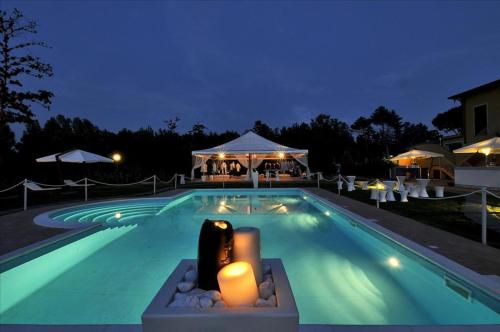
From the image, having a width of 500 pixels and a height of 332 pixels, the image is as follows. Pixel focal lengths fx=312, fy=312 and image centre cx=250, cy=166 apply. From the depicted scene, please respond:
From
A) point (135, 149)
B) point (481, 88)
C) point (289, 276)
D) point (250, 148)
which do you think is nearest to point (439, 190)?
point (289, 276)

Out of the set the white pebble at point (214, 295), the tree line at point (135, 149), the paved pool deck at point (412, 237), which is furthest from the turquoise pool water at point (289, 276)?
the tree line at point (135, 149)

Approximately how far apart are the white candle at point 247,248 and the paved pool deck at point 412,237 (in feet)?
7.52

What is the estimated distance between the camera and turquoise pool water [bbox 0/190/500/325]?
2.74 meters

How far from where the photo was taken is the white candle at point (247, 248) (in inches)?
82.4

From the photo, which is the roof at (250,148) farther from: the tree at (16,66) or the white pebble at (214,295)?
the white pebble at (214,295)

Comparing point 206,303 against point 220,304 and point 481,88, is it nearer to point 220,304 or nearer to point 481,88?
point 220,304

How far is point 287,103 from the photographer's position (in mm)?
42562

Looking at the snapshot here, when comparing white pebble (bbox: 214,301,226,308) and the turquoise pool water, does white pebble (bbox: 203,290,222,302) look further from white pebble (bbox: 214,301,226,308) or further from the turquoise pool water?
the turquoise pool water

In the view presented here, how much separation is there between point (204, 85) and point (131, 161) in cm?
2391

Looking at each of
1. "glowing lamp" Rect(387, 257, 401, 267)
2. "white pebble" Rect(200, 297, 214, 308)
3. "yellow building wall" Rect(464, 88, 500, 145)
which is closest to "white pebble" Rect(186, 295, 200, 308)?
"white pebble" Rect(200, 297, 214, 308)

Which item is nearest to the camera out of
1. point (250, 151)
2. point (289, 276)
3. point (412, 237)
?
point (289, 276)

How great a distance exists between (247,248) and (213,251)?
24 centimetres

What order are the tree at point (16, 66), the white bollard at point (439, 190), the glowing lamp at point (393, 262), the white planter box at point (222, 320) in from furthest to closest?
the tree at point (16, 66)
the white bollard at point (439, 190)
the glowing lamp at point (393, 262)
the white planter box at point (222, 320)

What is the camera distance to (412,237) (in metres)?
4.39
